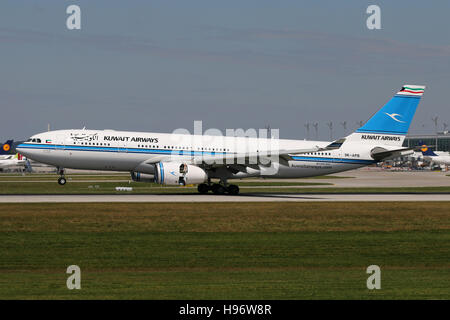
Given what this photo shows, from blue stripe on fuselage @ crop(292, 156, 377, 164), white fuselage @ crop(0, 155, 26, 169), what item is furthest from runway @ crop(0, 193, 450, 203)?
white fuselage @ crop(0, 155, 26, 169)

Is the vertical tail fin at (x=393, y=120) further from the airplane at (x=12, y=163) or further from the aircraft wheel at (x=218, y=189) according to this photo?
the airplane at (x=12, y=163)

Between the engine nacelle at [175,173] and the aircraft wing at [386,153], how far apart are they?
16207 millimetres

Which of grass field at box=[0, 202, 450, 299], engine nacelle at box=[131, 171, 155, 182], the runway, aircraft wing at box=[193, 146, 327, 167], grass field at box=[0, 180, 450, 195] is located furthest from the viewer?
grass field at box=[0, 180, 450, 195]

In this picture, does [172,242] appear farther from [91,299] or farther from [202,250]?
[91,299]

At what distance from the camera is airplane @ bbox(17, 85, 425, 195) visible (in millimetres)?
46344

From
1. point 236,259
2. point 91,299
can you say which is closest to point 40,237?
point 236,259

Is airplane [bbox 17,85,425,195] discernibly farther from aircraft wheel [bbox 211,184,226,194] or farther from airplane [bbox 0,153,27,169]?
airplane [bbox 0,153,27,169]

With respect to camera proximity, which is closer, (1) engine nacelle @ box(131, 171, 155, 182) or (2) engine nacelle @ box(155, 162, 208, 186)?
(2) engine nacelle @ box(155, 162, 208, 186)

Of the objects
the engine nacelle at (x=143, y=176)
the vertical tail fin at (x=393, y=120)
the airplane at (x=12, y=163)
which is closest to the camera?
the engine nacelle at (x=143, y=176)

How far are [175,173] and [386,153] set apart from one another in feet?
60.4

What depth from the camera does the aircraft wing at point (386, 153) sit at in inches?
1968

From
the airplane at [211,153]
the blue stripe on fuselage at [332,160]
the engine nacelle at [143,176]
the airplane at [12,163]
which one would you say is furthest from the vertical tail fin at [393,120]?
the airplane at [12,163]

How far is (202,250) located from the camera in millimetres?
22438

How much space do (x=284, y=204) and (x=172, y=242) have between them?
16.6 meters
